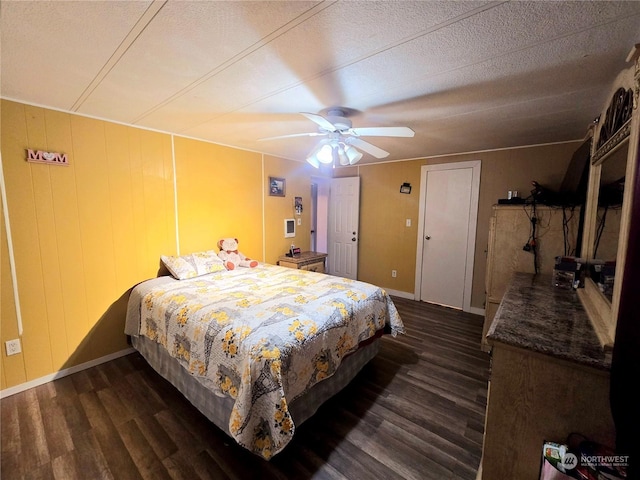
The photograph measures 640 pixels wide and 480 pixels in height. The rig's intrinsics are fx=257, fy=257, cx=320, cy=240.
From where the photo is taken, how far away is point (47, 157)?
212 centimetres

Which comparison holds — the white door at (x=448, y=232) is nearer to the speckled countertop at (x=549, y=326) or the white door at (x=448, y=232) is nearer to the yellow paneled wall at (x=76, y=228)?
the speckled countertop at (x=549, y=326)

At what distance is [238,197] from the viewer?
11.6 feet

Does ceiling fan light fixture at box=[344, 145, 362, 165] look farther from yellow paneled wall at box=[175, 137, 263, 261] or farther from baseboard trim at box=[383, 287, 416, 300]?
baseboard trim at box=[383, 287, 416, 300]

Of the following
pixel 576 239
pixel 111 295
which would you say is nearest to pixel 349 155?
pixel 576 239

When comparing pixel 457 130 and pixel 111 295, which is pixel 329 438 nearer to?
pixel 111 295

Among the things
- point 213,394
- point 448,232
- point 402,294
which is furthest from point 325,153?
point 402,294

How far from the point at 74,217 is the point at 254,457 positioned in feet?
8.05

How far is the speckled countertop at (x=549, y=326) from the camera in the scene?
1052mm

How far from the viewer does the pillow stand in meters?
2.67

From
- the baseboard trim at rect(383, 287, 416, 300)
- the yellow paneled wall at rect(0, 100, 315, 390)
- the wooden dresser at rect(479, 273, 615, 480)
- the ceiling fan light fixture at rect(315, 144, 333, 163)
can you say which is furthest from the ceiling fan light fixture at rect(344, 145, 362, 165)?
the baseboard trim at rect(383, 287, 416, 300)

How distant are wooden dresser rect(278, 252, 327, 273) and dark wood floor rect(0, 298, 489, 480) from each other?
1.80 m

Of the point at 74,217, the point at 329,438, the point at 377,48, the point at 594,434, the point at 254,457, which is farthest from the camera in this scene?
the point at 74,217

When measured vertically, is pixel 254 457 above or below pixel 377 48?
below

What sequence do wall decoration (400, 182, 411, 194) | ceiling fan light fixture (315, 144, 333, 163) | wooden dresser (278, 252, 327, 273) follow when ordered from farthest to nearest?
wall decoration (400, 182, 411, 194)
wooden dresser (278, 252, 327, 273)
ceiling fan light fixture (315, 144, 333, 163)
